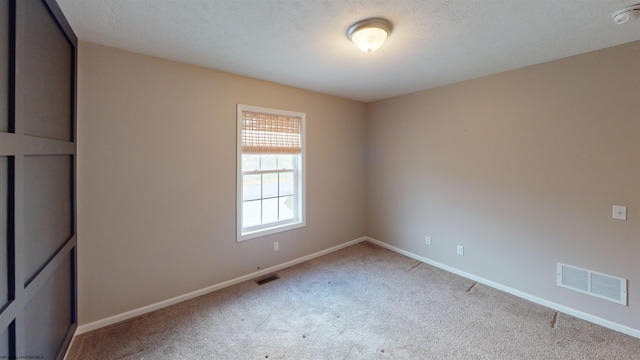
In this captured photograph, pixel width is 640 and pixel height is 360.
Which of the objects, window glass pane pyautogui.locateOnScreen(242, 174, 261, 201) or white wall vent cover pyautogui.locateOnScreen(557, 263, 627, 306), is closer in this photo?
white wall vent cover pyautogui.locateOnScreen(557, 263, 627, 306)

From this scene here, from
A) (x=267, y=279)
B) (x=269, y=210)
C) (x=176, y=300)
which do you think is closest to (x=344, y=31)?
(x=269, y=210)

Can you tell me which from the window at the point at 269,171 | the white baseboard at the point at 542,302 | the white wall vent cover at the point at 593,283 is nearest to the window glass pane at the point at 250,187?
the window at the point at 269,171

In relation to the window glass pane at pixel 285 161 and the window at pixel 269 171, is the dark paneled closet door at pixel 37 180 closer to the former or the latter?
the window at pixel 269 171

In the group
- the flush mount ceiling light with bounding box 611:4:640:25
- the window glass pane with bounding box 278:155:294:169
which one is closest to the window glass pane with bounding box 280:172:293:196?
the window glass pane with bounding box 278:155:294:169

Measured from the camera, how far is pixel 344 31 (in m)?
1.97

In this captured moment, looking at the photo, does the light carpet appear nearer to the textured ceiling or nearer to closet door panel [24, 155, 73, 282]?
closet door panel [24, 155, 73, 282]

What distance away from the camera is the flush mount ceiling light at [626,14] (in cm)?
166

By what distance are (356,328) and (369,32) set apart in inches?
97.6

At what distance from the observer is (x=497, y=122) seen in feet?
9.52

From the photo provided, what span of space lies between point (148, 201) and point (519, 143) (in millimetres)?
3958

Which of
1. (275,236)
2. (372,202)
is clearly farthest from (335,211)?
(275,236)

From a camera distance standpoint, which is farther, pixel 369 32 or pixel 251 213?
pixel 251 213

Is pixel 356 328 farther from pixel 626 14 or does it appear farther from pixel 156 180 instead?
pixel 626 14

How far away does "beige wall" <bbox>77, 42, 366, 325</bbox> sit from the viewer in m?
2.19
